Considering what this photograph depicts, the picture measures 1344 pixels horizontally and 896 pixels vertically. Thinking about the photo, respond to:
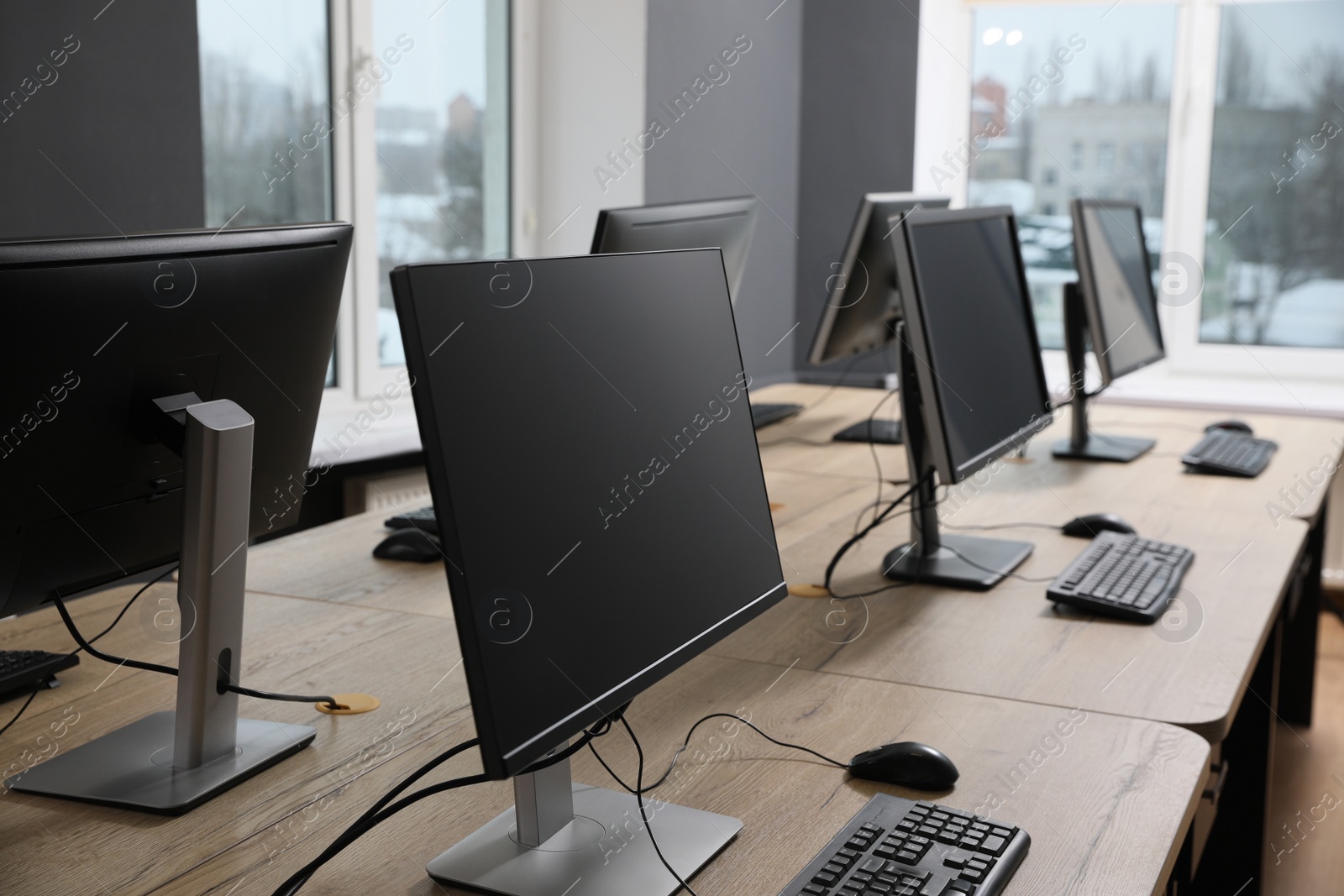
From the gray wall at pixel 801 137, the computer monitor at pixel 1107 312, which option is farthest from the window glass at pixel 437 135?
the computer monitor at pixel 1107 312

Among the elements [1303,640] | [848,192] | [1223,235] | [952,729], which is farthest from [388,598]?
[1223,235]

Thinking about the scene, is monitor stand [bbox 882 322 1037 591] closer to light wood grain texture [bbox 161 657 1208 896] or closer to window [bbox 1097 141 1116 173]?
light wood grain texture [bbox 161 657 1208 896]

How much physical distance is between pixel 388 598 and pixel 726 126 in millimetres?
2631

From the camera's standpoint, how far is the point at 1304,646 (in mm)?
2977

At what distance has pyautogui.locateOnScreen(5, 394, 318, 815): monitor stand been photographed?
1032 millimetres

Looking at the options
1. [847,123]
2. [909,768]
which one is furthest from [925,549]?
[847,123]

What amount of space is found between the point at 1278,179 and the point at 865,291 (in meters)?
2.22

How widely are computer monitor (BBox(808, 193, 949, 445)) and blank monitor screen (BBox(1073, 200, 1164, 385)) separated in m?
0.37

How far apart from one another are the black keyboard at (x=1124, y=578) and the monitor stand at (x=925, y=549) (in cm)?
11

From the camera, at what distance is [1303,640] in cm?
298

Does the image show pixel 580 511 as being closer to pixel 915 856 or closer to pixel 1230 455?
pixel 915 856

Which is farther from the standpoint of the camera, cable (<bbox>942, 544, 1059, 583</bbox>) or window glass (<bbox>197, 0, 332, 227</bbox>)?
window glass (<bbox>197, 0, 332, 227</bbox>)

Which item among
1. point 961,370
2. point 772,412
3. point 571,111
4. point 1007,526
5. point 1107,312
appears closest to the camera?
point 961,370

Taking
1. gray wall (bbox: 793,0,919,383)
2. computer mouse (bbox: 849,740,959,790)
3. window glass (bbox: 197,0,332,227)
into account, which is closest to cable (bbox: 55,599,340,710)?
computer mouse (bbox: 849,740,959,790)
